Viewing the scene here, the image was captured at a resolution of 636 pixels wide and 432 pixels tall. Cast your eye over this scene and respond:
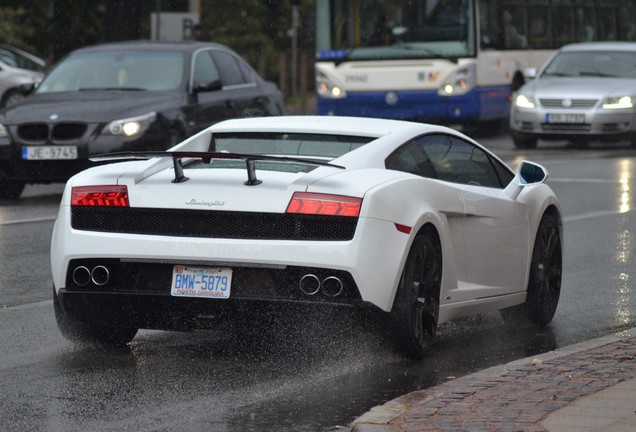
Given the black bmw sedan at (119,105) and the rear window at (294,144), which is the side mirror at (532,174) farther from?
the black bmw sedan at (119,105)

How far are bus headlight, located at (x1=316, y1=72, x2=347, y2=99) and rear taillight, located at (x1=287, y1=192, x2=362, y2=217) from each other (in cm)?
2218

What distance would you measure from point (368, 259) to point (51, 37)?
4111cm

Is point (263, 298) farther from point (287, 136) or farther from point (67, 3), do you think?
point (67, 3)

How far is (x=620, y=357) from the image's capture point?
26.3 feet

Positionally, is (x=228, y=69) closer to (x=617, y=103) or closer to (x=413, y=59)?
(x=617, y=103)

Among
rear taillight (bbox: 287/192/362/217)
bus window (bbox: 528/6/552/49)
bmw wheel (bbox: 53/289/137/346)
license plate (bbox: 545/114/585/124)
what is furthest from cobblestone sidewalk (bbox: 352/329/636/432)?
bus window (bbox: 528/6/552/49)

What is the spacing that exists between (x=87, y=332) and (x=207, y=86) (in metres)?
9.63

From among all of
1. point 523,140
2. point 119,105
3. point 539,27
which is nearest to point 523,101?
point 523,140

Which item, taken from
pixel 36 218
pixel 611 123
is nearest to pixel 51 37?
pixel 611 123

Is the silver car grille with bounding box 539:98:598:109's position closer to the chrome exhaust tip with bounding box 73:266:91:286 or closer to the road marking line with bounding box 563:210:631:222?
the road marking line with bounding box 563:210:631:222

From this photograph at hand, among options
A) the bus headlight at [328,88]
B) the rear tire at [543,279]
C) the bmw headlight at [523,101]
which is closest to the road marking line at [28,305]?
A: the rear tire at [543,279]

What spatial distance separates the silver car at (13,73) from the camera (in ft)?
108

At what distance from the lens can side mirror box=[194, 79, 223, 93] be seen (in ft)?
58.5

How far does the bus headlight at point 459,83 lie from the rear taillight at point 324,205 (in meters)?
21.6
